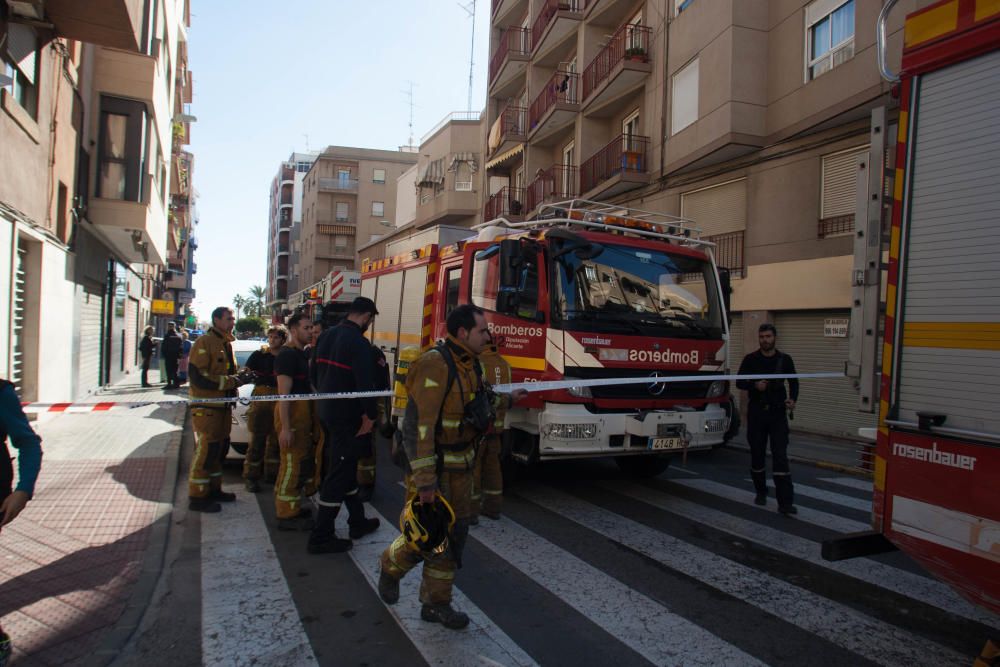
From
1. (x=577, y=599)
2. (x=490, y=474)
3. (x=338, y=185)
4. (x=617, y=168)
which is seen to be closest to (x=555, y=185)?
(x=617, y=168)

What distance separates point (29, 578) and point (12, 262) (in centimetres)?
630

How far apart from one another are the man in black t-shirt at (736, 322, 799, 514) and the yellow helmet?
3.86 meters

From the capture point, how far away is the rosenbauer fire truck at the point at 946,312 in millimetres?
2779

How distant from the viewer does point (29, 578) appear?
4055 millimetres

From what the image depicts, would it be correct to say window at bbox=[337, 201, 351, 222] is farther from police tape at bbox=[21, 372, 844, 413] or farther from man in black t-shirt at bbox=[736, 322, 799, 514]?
man in black t-shirt at bbox=[736, 322, 799, 514]

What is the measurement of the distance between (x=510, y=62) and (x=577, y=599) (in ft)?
78.7

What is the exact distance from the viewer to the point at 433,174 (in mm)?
30922

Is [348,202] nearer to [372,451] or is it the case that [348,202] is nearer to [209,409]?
[209,409]

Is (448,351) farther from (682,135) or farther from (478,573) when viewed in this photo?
(682,135)

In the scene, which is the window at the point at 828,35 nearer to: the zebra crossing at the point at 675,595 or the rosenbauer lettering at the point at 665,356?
the rosenbauer lettering at the point at 665,356

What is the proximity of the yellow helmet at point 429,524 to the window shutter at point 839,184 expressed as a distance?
35.7 feet

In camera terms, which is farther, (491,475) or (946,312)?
(491,475)

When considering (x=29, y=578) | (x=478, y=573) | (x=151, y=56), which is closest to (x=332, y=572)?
(x=478, y=573)

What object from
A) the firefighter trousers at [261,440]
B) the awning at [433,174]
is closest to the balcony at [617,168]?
the awning at [433,174]
